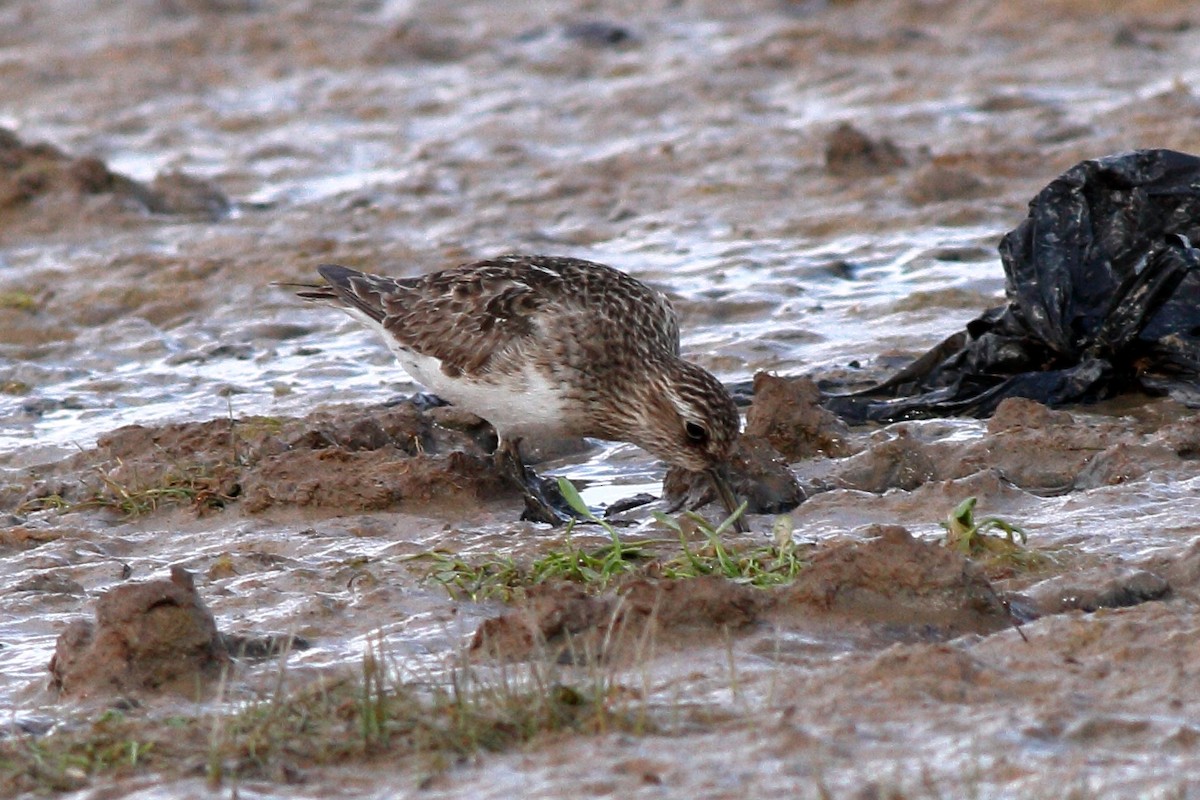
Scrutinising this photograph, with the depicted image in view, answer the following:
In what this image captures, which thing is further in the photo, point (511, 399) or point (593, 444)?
point (593, 444)

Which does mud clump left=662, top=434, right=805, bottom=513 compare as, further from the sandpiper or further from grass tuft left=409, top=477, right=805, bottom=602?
grass tuft left=409, top=477, right=805, bottom=602

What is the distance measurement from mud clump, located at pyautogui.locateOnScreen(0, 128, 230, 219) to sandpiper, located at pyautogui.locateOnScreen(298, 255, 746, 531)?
219 inches

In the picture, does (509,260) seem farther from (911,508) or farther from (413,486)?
(911,508)

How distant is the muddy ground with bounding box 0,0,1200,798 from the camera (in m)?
4.41

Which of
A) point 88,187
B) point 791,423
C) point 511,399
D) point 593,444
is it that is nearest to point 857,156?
point 593,444

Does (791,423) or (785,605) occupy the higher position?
(791,423)

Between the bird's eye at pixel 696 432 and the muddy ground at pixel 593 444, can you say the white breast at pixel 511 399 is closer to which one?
the muddy ground at pixel 593 444

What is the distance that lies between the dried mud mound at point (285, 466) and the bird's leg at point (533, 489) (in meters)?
0.07

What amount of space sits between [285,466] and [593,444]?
5.35ft

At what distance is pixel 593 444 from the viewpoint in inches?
322

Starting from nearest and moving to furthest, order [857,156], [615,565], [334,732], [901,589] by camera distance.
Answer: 1. [334,732]
2. [901,589]
3. [615,565]
4. [857,156]

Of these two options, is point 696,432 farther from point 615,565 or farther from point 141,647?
point 141,647

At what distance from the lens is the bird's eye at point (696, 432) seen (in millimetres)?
6730

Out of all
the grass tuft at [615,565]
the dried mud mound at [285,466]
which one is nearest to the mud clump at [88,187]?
the dried mud mound at [285,466]
